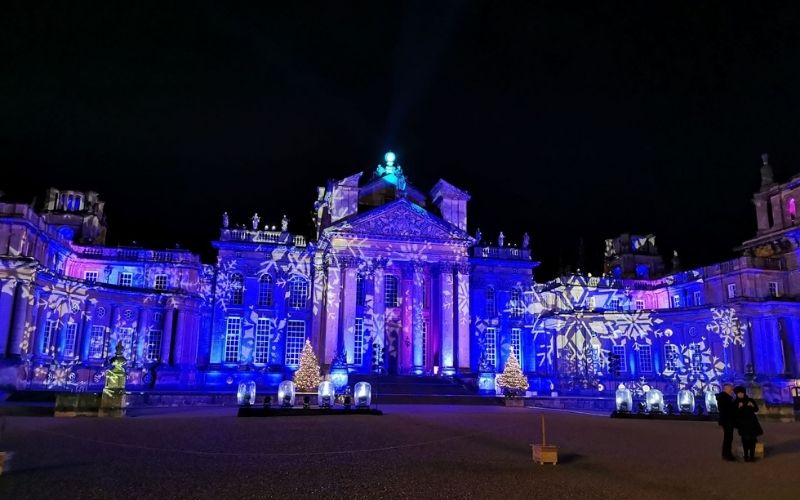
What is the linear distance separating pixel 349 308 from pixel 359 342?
115 inches

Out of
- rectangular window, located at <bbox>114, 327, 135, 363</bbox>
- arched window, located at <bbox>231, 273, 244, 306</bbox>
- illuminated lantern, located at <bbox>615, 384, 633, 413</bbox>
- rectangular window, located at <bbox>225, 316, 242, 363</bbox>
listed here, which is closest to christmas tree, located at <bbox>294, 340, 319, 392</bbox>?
rectangular window, located at <bbox>225, 316, 242, 363</bbox>

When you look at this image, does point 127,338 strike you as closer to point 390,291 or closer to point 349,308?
point 349,308

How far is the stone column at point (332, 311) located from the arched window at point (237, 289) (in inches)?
291

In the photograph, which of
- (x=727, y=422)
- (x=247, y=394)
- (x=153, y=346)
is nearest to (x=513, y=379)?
(x=247, y=394)

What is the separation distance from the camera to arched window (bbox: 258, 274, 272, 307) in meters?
47.2

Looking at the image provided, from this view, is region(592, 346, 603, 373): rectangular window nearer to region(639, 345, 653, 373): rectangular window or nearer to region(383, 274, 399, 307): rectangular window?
region(639, 345, 653, 373): rectangular window

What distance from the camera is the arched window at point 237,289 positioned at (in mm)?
46812

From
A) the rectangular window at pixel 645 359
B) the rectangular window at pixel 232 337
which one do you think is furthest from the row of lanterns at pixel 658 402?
the rectangular window at pixel 232 337

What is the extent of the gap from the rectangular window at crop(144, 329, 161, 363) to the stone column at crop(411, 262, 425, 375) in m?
19.3

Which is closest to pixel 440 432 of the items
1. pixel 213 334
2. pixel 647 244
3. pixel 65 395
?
pixel 65 395

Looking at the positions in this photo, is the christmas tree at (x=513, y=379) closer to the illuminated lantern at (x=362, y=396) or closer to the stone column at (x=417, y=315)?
the stone column at (x=417, y=315)

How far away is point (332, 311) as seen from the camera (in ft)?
144

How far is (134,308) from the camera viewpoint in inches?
1766

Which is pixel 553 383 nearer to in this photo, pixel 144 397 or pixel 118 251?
pixel 144 397
